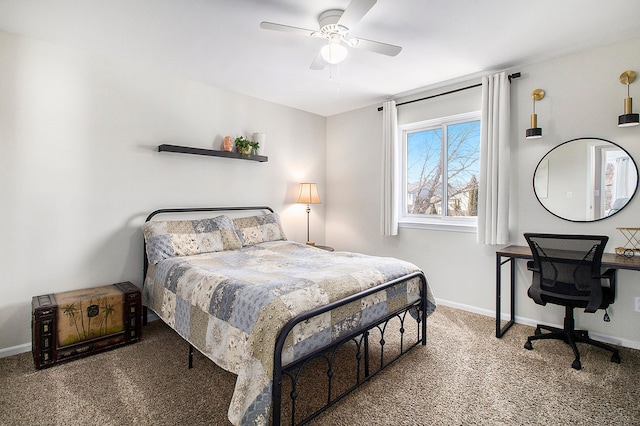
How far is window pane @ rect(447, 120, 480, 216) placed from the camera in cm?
373

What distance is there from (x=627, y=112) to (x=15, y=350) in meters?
5.30

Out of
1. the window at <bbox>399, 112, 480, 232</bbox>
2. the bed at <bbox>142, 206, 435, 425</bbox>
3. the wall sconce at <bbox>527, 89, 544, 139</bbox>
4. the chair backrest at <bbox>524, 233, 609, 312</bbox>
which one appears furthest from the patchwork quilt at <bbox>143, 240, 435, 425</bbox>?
the wall sconce at <bbox>527, 89, 544, 139</bbox>

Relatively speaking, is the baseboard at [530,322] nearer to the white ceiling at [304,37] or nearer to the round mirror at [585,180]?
the round mirror at [585,180]

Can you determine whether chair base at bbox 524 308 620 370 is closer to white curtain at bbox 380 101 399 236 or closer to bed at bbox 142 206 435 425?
bed at bbox 142 206 435 425

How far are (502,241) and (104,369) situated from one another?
11.9ft

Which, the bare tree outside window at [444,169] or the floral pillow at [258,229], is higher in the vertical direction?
the bare tree outside window at [444,169]

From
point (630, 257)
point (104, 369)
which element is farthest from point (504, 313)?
point (104, 369)

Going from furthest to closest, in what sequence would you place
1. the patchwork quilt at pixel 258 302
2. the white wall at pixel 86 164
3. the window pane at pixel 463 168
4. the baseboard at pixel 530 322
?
the window pane at pixel 463 168
the baseboard at pixel 530 322
the white wall at pixel 86 164
the patchwork quilt at pixel 258 302

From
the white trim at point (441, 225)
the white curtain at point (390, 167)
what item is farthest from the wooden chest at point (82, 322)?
the white trim at point (441, 225)

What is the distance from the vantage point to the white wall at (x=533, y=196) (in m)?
2.74

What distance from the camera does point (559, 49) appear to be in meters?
2.85

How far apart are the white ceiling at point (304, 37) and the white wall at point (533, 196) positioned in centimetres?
19

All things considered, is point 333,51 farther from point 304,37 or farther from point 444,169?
point 444,169

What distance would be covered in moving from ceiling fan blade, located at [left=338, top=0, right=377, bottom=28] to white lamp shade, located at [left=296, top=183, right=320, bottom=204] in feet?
8.64
